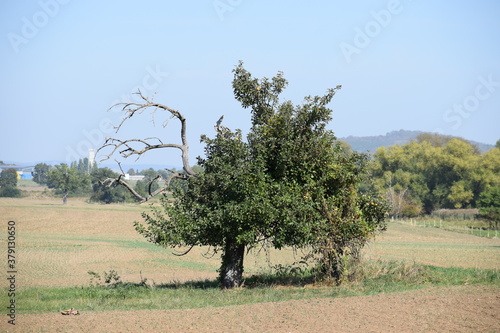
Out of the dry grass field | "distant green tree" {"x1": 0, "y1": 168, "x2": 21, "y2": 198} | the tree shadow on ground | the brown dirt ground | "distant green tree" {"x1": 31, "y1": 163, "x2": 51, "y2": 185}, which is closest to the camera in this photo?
the brown dirt ground

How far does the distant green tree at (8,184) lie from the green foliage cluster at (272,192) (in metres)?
127

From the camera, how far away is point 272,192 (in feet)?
61.6

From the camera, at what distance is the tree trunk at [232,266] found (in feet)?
64.6

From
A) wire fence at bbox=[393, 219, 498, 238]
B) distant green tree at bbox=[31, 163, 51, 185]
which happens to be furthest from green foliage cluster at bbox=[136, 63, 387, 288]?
distant green tree at bbox=[31, 163, 51, 185]

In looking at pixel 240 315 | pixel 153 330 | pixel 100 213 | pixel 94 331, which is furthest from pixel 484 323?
pixel 100 213

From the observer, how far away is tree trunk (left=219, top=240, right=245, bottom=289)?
1970 centimetres

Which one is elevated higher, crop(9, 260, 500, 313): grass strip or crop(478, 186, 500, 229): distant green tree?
crop(478, 186, 500, 229): distant green tree

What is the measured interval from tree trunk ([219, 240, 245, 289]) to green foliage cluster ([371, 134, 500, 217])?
78613 mm

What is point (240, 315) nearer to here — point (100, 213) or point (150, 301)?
point (150, 301)

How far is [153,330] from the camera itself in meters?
12.7

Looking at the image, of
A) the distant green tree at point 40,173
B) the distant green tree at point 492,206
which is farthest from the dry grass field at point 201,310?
the distant green tree at point 40,173

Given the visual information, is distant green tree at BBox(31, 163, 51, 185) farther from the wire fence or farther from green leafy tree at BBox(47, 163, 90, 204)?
the wire fence

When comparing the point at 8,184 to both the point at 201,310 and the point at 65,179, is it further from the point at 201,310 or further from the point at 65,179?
the point at 201,310

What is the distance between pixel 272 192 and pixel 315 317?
578 cm
